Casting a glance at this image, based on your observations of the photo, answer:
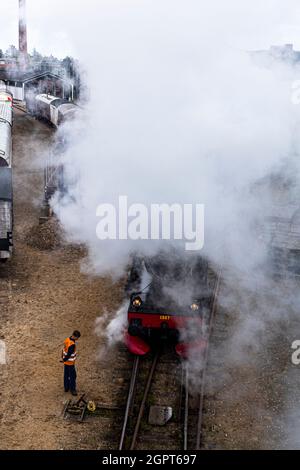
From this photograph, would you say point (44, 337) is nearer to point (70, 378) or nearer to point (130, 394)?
point (70, 378)

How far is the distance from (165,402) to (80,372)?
4.64ft

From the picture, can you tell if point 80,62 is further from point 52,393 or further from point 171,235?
point 52,393

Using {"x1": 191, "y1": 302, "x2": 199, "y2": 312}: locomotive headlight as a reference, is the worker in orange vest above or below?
below

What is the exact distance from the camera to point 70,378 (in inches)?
265

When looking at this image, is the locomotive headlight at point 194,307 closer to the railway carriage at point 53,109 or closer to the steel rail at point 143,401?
the steel rail at point 143,401

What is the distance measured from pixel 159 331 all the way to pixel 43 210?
7.19m

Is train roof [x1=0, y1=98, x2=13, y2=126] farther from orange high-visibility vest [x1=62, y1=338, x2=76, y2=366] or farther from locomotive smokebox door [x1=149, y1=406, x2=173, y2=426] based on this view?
locomotive smokebox door [x1=149, y1=406, x2=173, y2=426]

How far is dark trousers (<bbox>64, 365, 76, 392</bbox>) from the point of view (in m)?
6.72

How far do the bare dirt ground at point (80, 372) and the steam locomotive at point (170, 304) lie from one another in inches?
24.4

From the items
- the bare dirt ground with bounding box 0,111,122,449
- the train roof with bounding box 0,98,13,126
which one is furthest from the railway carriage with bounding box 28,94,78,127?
the bare dirt ground with bounding box 0,111,122,449

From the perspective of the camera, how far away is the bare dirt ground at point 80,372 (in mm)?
6165

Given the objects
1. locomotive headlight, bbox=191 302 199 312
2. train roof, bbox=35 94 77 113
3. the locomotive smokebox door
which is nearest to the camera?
the locomotive smokebox door

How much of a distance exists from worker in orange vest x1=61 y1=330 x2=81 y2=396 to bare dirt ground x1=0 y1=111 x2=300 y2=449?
6.9 inches
